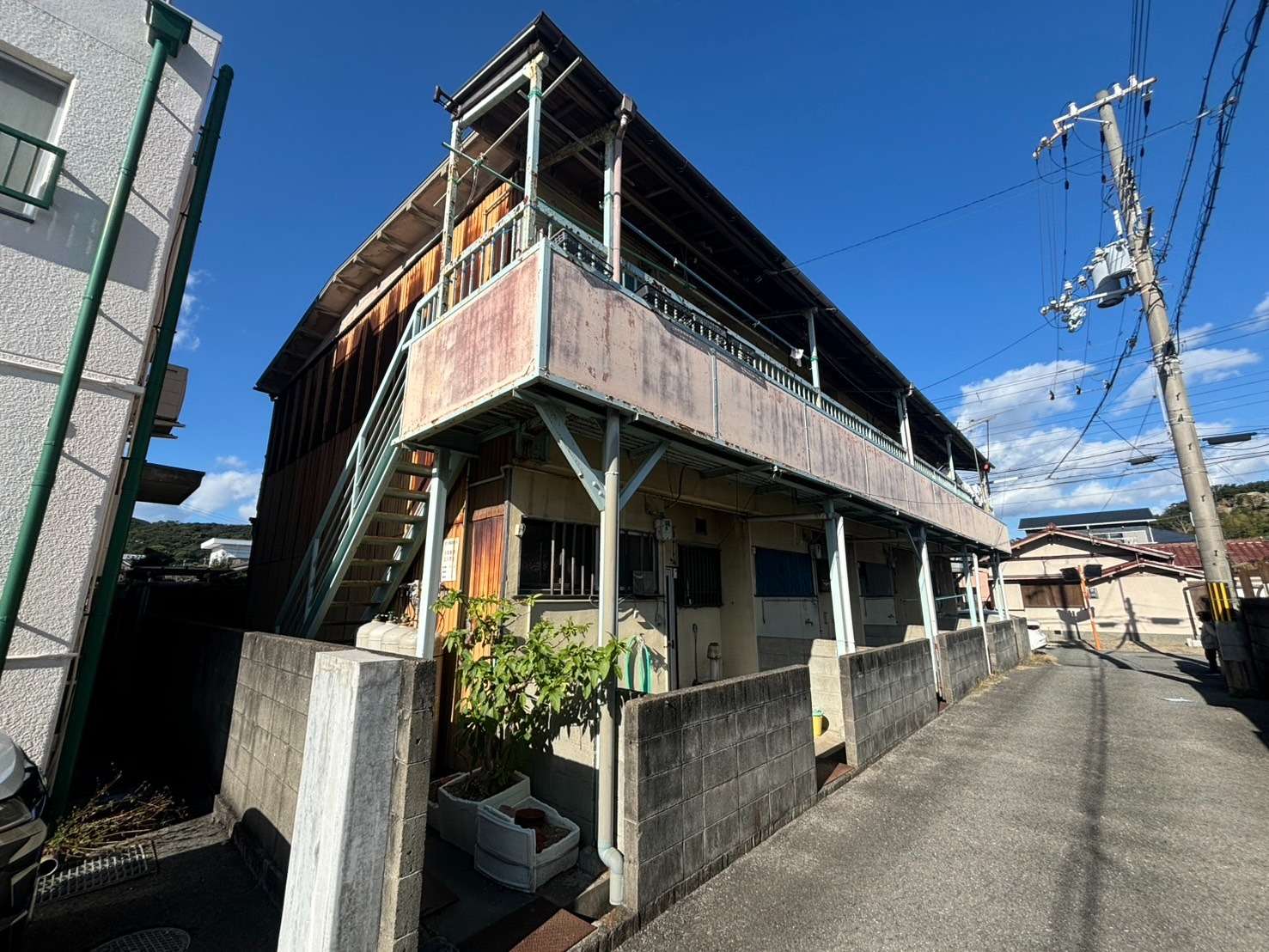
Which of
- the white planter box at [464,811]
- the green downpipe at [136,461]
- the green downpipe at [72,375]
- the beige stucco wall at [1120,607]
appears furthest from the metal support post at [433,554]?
the beige stucco wall at [1120,607]

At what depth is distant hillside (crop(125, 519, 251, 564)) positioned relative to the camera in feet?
87.7

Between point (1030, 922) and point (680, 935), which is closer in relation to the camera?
point (680, 935)

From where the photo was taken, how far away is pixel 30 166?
3.83m

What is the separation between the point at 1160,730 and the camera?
7809 millimetres

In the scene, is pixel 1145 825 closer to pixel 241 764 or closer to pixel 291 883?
pixel 291 883

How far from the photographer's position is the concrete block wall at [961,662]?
941 centimetres

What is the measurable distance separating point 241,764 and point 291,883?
2632 millimetres

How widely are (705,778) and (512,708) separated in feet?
4.99

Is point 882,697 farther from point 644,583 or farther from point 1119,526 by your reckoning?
→ point 1119,526

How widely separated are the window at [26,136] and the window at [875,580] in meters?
14.7

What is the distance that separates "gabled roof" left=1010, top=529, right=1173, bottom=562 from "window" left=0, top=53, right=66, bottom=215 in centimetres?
3004

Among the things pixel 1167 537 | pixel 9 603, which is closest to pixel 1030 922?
pixel 9 603

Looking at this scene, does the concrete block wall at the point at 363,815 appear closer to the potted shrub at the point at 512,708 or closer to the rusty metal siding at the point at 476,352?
the potted shrub at the point at 512,708

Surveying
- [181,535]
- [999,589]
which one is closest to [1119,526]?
[999,589]
